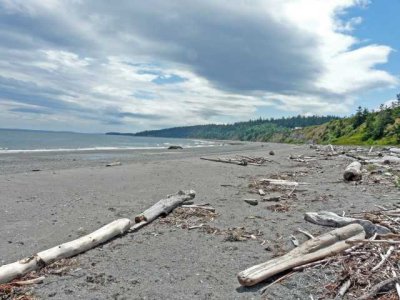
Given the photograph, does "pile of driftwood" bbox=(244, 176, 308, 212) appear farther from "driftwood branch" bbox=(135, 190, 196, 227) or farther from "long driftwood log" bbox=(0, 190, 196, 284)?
"long driftwood log" bbox=(0, 190, 196, 284)

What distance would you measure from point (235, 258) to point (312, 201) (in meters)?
6.93

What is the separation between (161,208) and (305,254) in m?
5.50

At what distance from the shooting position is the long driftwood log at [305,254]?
251 inches

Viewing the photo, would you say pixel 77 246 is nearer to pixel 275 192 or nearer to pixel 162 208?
Answer: pixel 162 208

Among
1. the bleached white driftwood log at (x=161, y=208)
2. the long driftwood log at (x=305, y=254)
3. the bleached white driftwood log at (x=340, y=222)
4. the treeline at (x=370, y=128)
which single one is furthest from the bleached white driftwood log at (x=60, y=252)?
the treeline at (x=370, y=128)

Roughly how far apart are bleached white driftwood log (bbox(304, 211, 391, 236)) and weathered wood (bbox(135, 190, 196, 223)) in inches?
172

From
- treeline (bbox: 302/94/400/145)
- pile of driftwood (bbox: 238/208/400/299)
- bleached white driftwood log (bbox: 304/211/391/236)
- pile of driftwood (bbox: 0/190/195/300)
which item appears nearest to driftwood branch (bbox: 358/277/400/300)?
pile of driftwood (bbox: 238/208/400/299)

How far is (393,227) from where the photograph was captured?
27.0 ft

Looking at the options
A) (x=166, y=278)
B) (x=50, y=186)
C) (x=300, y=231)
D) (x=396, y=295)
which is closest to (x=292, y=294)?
(x=396, y=295)

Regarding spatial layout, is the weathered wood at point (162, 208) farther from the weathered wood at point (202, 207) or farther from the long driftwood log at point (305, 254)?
the long driftwood log at point (305, 254)

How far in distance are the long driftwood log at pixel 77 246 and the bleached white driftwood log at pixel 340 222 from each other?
4.65m

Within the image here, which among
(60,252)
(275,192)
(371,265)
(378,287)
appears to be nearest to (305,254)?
(371,265)

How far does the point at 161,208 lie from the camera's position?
11.4 metres

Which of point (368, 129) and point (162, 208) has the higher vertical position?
point (368, 129)
